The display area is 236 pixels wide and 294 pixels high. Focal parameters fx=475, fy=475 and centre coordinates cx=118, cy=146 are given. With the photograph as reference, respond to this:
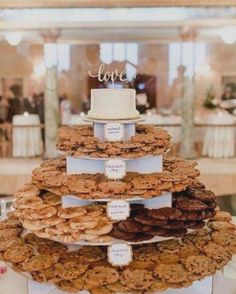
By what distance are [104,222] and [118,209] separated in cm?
9

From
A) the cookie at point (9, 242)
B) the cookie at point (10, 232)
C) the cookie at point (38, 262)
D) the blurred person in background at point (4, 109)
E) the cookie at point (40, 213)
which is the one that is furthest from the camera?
the blurred person in background at point (4, 109)

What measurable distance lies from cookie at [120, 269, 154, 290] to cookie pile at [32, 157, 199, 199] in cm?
33

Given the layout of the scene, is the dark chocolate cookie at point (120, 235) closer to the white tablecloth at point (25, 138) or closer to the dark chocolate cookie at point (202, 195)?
the dark chocolate cookie at point (202, 195)

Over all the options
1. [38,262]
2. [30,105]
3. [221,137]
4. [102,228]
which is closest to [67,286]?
[38,262]

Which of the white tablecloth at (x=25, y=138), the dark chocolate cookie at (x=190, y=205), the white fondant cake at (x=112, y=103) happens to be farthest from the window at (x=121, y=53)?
the dark chocolate cookie at (x=190, y=205)

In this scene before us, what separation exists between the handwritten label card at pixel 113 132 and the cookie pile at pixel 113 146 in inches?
1.8

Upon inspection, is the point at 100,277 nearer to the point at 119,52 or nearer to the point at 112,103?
the point at 112,103

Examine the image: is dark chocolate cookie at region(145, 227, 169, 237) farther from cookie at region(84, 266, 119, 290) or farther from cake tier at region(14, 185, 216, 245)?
cookie at region(84, 266, 119, 290)

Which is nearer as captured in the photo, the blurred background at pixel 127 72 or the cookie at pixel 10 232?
the cookie at pixel 10 232

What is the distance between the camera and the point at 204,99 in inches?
349

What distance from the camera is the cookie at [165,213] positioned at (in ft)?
7.00

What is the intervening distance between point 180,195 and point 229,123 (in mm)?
4956

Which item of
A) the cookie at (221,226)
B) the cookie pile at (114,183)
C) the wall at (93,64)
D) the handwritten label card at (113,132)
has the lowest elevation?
the cookie at (221,226)

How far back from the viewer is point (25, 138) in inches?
285
